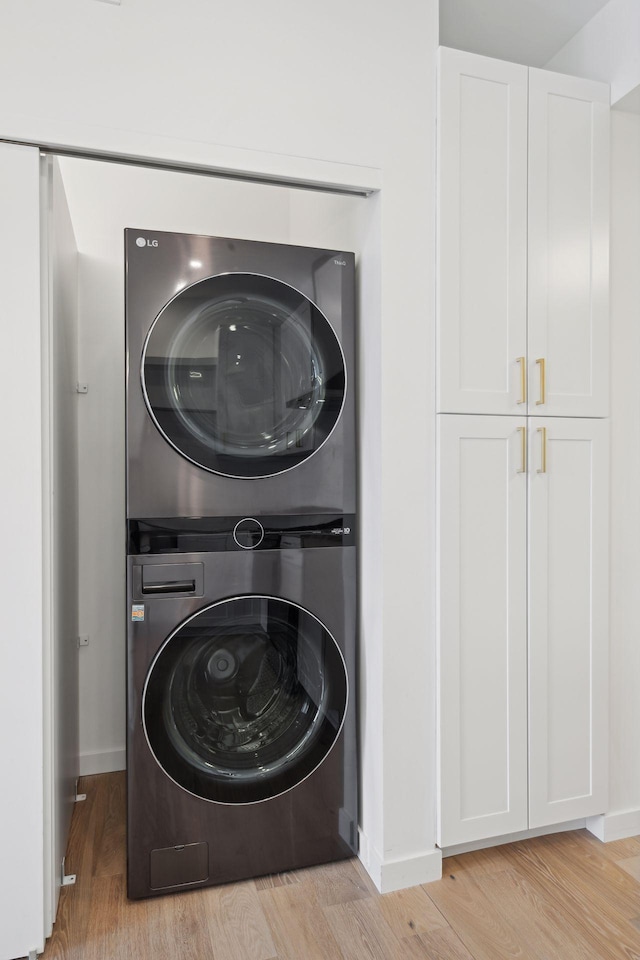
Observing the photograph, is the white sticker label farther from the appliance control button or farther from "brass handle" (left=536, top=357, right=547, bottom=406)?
"brass handle" (left=536, top=357, right=547, bottom=406)

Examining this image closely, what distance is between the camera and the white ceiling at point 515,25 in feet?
6.34

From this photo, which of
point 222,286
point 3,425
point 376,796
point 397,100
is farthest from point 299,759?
point 397,100

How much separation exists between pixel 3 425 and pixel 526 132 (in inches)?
64.2

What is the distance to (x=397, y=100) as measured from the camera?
1.70 m

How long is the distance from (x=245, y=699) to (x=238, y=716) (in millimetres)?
50

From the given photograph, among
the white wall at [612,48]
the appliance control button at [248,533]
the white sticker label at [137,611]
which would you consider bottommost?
the white sticker label at [137,611]

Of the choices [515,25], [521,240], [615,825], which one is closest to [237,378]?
[521,240]

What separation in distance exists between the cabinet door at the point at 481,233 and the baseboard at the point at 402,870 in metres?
1.25

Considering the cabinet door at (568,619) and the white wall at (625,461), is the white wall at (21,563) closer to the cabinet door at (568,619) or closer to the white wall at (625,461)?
the cabinet door at (568,619)

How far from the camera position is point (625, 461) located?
6.48 feet

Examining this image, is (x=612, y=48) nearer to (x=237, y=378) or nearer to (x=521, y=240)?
(x=521, y=240)

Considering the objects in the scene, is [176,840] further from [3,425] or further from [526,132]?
[526,132]

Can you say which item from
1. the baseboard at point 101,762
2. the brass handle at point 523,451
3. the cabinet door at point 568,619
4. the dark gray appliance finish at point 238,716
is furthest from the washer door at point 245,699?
the baseboard at point 101,762

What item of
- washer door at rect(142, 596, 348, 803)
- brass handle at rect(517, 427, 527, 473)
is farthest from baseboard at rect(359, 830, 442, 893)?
brass handle at rect(517, 427, 527, 473)
